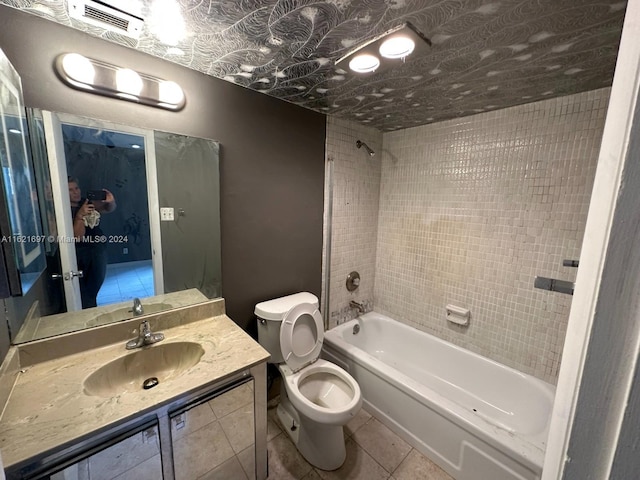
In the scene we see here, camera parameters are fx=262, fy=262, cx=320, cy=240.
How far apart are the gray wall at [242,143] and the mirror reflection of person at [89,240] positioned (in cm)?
38

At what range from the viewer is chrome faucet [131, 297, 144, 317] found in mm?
1350

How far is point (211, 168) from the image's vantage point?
1.53 metres

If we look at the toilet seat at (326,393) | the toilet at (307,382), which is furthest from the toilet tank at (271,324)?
the toilet seat at (326,393)

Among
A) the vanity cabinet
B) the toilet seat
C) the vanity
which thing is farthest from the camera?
the toilet seat

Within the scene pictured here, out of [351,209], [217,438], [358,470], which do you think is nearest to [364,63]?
[351,209]

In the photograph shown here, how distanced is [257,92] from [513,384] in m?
2.65

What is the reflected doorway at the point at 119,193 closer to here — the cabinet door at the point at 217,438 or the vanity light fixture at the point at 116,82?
the vanity light fixture at the point at 116,82

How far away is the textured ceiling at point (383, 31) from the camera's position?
37.1 inches

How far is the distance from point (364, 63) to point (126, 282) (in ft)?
5.31

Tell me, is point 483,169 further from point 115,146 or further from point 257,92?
point 115,146

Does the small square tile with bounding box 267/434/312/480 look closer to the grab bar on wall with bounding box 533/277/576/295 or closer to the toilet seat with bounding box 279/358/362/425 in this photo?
the toilet seat with bounding box 279/358/362/425

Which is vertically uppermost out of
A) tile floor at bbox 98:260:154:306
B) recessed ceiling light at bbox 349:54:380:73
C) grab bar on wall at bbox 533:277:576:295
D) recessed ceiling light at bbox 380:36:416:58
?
recessed ceiling light at bbox 380:36:416:58

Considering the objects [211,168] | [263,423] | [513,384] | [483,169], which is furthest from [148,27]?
[513,384]

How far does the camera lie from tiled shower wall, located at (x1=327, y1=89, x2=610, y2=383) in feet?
4.90
